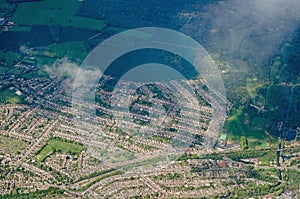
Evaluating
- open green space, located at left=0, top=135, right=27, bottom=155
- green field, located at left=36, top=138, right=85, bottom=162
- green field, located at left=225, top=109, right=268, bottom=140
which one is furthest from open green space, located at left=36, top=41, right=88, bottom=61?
green field, located at left=225, top=109, right=268, bottom=140

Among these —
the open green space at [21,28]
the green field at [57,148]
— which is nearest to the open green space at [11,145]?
the green field at [57,148]

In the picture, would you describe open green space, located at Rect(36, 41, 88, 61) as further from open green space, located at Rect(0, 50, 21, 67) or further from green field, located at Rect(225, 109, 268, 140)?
green field, located at Rect(225, 109, 268, 140)

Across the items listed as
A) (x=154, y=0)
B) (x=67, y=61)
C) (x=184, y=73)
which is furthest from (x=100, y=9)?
(x=184, y=73)

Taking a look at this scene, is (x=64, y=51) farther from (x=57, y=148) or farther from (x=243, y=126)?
(x=243, y=126)

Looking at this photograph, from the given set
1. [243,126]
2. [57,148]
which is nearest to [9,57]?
[57,148]

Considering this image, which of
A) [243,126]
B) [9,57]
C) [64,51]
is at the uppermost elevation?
[64,51]

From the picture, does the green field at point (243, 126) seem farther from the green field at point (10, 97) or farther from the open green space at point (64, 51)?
the green field at point (10, 97)
